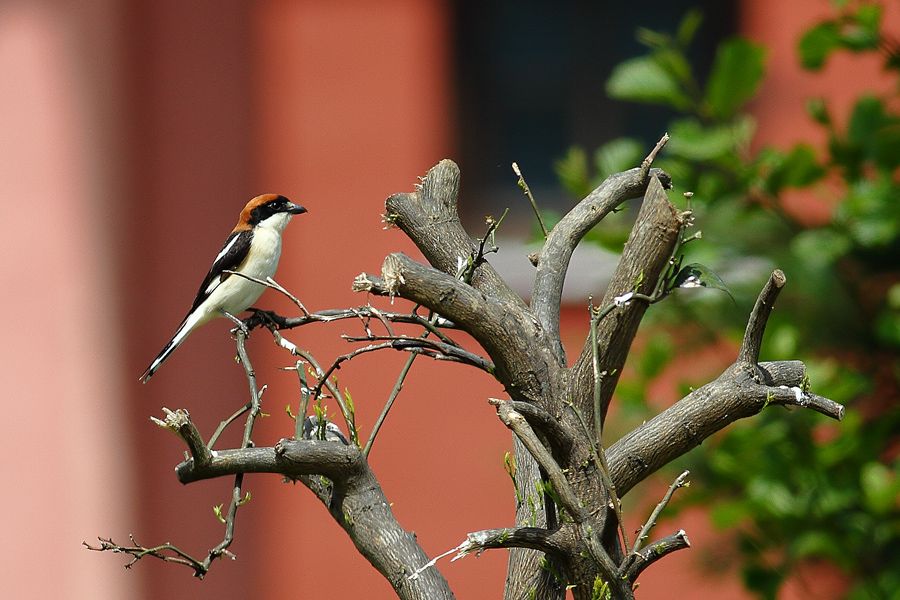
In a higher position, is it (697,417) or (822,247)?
(822,247)

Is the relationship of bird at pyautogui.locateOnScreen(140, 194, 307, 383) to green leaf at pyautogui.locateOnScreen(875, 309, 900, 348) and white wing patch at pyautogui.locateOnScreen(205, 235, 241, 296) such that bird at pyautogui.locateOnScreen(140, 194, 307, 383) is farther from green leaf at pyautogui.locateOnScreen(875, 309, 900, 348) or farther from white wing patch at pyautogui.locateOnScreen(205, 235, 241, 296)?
green leaf at pyautogui.locateOnScreen(875, 309, 900, 348)

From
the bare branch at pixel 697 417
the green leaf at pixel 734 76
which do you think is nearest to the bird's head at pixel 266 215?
the green leaf at pixel 734 76

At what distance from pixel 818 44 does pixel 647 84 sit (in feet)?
1.52

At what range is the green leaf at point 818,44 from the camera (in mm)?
3289

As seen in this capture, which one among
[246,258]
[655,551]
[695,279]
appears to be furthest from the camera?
[246,258]

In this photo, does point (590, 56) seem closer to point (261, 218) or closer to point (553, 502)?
point (261, 218)

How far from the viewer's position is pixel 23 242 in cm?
530

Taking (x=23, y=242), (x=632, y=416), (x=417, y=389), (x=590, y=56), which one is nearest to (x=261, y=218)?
(x=632, y=416)

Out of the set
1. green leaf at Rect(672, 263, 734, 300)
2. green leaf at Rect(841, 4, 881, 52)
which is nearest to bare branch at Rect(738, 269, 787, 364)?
green leaf at Rect(672, 263, 734, 300)

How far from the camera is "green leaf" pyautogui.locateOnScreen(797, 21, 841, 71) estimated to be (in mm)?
3289

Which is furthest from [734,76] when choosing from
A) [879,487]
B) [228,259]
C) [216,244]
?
[216,244]

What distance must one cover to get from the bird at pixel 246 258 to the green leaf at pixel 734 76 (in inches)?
46.8

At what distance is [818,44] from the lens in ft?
10.9

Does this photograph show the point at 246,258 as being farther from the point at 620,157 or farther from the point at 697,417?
the point at 697,417
